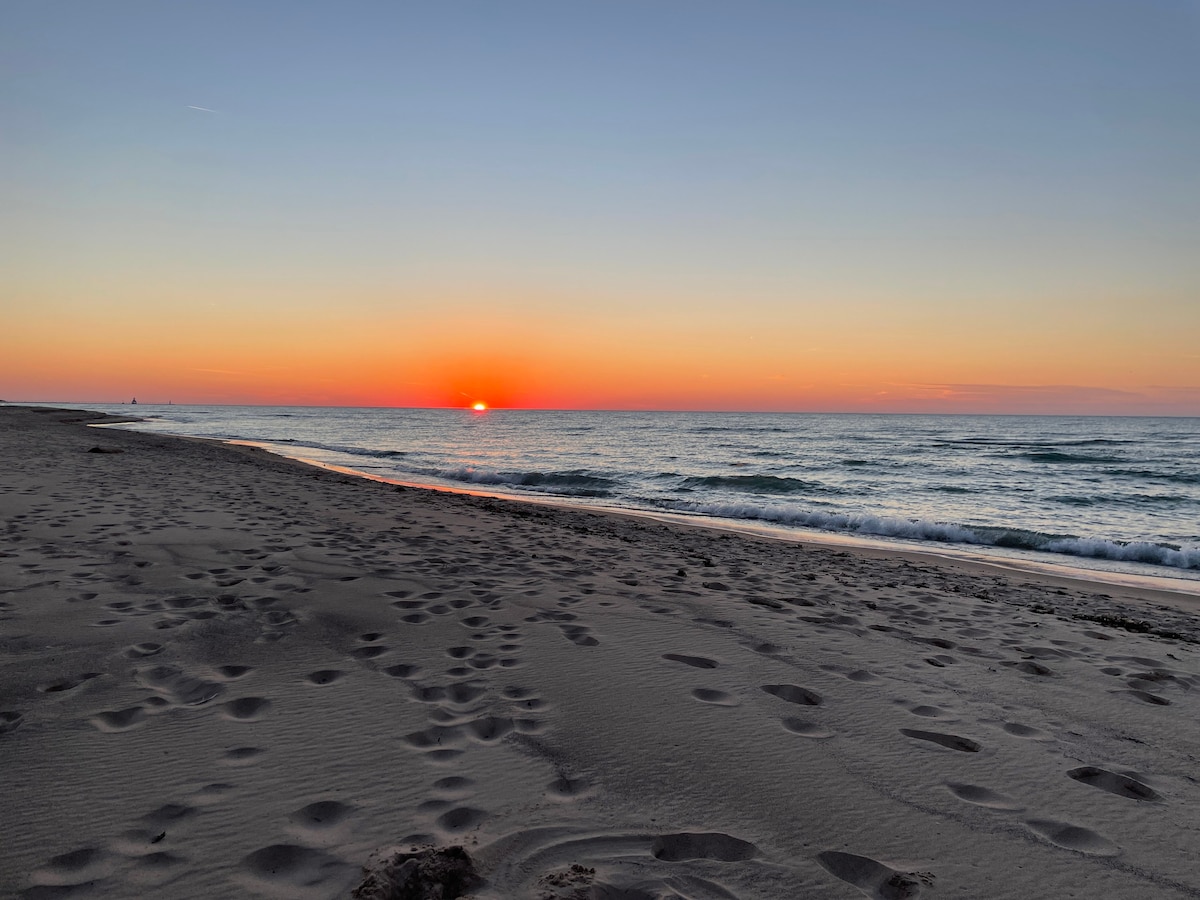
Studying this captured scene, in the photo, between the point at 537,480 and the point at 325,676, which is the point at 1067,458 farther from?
the point at 325,676

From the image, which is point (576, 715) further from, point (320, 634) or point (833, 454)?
point (833, 454)

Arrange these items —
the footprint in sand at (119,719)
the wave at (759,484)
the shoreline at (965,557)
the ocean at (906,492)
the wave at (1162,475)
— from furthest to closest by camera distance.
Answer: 1. the wave at (1162,475)
2. the wave at (759,484)
3. the ocean at (906,492)
4. the shoreline at (965,557)
5. the footprint in sand at (119,719)

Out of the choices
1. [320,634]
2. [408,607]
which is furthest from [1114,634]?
[320,634]

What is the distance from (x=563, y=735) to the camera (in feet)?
10.8

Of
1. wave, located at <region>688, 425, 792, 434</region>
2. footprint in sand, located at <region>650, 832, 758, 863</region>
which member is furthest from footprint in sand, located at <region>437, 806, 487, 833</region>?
wave, located at <region>688, 425, 792, 434</region>

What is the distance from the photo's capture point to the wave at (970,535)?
1184 centimetres

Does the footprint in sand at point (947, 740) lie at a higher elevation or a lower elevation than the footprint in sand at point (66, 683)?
lower

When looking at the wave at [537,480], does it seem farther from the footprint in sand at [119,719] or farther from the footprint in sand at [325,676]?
the footprint in sand at [119,719]

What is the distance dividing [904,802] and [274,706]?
3.26m

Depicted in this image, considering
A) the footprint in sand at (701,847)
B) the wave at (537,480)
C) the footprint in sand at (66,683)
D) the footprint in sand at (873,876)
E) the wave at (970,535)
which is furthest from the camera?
the wave at (537,480)

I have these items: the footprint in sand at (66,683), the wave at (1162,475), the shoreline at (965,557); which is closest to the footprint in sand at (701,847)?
the footprint in sand at (66,683)

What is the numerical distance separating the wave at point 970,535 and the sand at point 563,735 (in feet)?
21.5

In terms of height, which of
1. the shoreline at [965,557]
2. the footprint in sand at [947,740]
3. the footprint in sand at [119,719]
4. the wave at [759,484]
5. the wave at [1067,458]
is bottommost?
the shoreline at [965,557]

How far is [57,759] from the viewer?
2.86 metres
